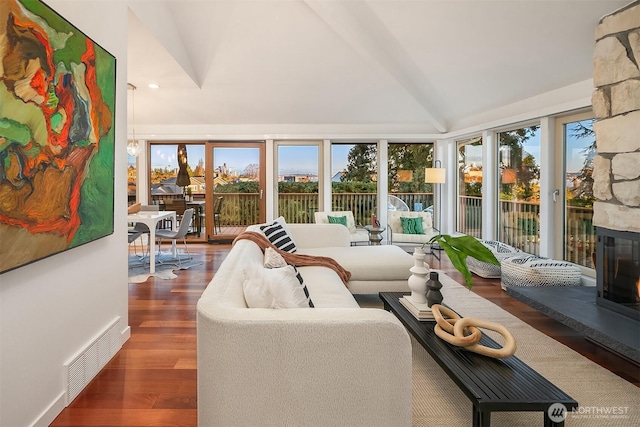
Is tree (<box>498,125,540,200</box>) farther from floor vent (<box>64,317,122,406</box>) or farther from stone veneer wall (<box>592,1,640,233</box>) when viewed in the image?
floor vent (<box>64,317,122,406</box>)

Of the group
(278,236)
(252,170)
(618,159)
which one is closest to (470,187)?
(618,159)

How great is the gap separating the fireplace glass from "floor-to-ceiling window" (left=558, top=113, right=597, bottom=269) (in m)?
1.15

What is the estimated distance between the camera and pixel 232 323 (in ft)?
4.78

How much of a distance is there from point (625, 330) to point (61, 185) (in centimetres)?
341

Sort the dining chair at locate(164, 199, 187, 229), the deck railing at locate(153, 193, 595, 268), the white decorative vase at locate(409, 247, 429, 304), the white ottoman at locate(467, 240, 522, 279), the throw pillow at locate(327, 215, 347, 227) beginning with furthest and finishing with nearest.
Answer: the dining chair at locate(164, 199, 187, 229)
the throw pillow at locate(327, 215, 347, 227)
the white ottoman at locate(467, 240, 522, 279)
the deck railing at locate(153, 193, 595, 268)
the white decorative vase at locate(409, 247, 429, 304)

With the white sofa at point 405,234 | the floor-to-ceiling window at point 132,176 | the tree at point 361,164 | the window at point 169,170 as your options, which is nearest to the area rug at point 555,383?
the white sofa at point 405,234

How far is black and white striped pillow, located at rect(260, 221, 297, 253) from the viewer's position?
3629 mm

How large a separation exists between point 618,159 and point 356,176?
16.1 ft

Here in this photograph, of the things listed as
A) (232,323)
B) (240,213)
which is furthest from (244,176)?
(232,323)

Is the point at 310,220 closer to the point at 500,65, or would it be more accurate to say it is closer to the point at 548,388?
the point at 500,65

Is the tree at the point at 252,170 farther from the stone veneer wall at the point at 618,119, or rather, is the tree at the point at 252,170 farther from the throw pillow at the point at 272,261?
the stone veneer wall at the point at 618,119

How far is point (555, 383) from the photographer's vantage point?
221 cm

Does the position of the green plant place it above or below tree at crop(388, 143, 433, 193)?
below

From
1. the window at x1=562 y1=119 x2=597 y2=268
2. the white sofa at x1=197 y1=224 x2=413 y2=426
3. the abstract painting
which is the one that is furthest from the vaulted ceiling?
the white sofa at x1=197 y1=224 x2=413 y2=426
